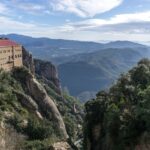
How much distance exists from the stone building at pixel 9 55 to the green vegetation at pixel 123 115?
3477 centimetres

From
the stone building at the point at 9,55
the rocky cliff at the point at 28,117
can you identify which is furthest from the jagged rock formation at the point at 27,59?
the stone building at the point at 9,55

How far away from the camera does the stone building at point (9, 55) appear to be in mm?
98500

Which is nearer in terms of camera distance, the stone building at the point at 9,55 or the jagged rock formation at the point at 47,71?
the stone building at the point at 9,55

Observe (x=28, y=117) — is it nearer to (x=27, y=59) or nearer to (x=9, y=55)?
(x=9, y=55)

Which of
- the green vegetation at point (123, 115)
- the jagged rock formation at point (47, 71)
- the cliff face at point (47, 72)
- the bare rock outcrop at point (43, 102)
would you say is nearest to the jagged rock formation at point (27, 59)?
the cliff face at point (47, 72)

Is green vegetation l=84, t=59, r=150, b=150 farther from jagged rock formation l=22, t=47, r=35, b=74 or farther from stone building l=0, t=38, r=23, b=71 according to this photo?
jagged rock formation l=22, t=47, r=35, b=74

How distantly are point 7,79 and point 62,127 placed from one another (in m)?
15.3

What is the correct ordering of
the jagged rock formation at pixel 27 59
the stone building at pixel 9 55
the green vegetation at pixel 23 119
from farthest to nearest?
the jagged rock formation at pixel 27 59, the stone building at pixel 9 55, the green vegetation at pixel 23 119

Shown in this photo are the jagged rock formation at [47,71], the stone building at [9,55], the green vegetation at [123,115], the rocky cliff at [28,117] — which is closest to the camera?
the green vegetation at [123,115]

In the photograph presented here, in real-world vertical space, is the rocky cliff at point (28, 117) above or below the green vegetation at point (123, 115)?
below

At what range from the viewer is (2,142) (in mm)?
61062

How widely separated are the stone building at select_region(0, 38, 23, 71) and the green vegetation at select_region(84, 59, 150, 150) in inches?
1369

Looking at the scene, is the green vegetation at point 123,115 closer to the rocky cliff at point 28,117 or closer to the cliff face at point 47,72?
the rocky cliff at point 28,117

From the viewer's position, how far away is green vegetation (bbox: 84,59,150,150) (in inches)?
1638
